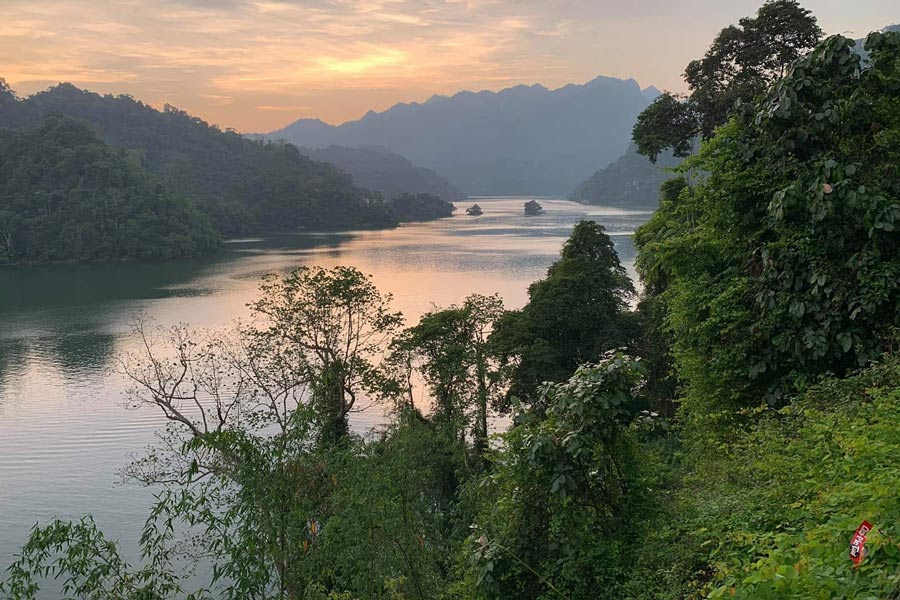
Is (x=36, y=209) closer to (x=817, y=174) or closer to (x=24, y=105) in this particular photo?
(x=24, y=105)

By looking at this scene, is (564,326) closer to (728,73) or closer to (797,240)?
(728,73)

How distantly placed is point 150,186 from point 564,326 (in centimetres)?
6000

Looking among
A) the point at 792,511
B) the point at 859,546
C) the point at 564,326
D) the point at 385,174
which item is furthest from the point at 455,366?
the point at 385,174

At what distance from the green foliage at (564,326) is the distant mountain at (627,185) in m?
94.6

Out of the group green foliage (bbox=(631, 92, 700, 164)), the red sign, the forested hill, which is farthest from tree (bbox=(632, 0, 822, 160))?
the forested hill

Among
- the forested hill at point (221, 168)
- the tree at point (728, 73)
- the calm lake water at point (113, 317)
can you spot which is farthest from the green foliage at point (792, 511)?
the forested hill at point (221, 168)

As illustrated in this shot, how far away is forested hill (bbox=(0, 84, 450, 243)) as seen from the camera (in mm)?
85500

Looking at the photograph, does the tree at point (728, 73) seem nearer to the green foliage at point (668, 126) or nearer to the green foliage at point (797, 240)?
the green foliage at point (668, 126)

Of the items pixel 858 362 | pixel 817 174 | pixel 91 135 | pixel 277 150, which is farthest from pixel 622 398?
pixel 277 150

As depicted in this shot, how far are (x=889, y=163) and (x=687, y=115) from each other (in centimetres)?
974

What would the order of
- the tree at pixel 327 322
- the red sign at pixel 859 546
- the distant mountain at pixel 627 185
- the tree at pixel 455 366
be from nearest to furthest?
1. the red sign at pixel 859 546
2. the tree at pixel 327 322
3. the tree at pixel 455 366
4. the distant mountain at pixel 627 185

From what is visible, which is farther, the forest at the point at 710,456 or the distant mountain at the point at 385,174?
the distant mountain at the point at 385,174

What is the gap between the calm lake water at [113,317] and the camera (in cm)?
1602

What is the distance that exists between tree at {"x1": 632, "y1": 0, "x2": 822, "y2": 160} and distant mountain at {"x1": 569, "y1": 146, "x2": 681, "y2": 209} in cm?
9581
